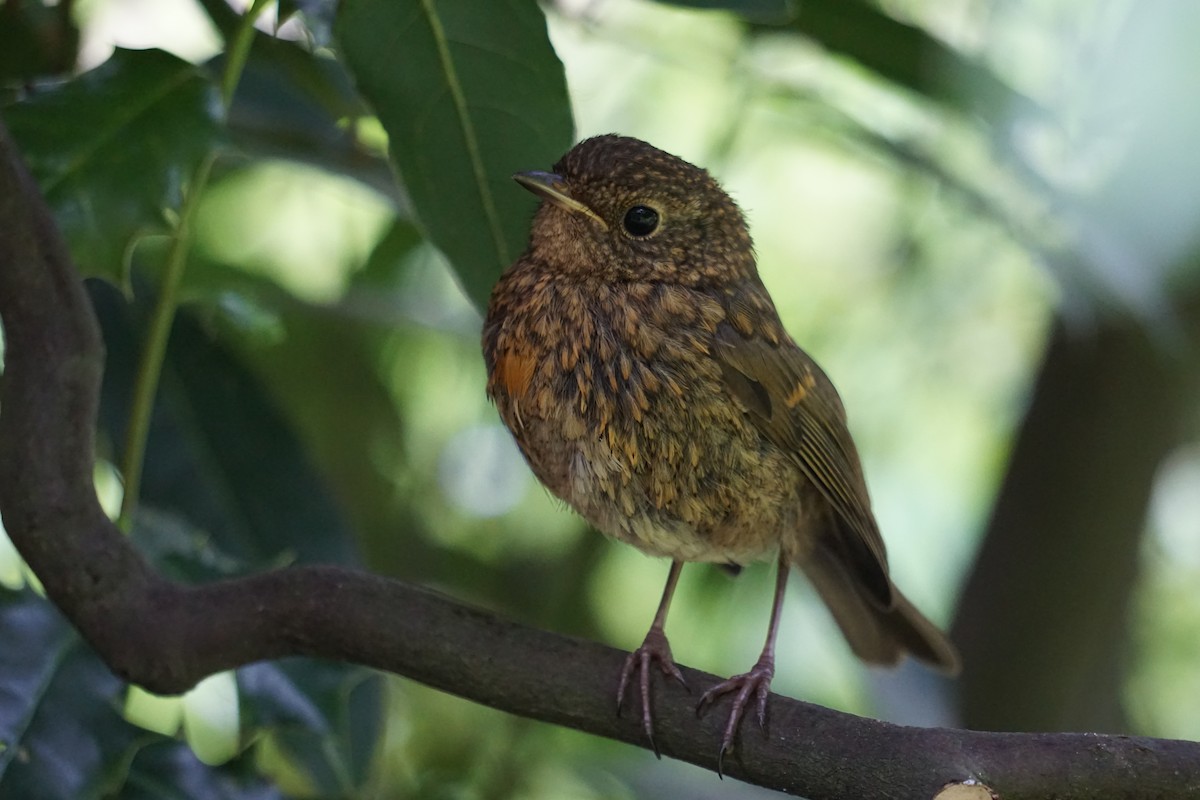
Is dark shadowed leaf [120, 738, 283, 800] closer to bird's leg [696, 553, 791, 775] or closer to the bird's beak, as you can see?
bird's leg [696, 553, 791, 775]

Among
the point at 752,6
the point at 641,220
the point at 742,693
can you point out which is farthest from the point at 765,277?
the point at 742,693

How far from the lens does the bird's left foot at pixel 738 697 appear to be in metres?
1.95

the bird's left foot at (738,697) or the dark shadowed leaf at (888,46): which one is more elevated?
the dark shadowed leaf at (888,46)

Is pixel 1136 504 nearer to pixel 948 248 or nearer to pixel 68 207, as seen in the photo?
pixel 948 248

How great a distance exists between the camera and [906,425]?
529 cm

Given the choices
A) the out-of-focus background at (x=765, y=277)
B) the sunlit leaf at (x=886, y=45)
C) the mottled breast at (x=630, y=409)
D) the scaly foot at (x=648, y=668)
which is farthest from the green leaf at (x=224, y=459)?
the sunlit leaf at (x=886, y=45)

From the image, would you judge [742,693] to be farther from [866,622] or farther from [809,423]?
[866,622]

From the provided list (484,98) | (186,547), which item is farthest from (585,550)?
(484,98)

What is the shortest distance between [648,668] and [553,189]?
822mm

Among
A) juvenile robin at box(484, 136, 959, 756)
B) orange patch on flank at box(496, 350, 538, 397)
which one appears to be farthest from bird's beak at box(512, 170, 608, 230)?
orange patch on flank at box(496, 350, 538, 397)

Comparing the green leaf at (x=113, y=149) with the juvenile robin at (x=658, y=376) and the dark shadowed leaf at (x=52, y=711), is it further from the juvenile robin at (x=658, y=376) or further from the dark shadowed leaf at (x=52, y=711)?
the dark shadowed leaf at (x=52, y=711)

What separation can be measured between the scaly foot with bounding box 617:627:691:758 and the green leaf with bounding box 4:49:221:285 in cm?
98

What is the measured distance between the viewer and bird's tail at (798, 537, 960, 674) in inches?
114

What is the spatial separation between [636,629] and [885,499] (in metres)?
1.04
